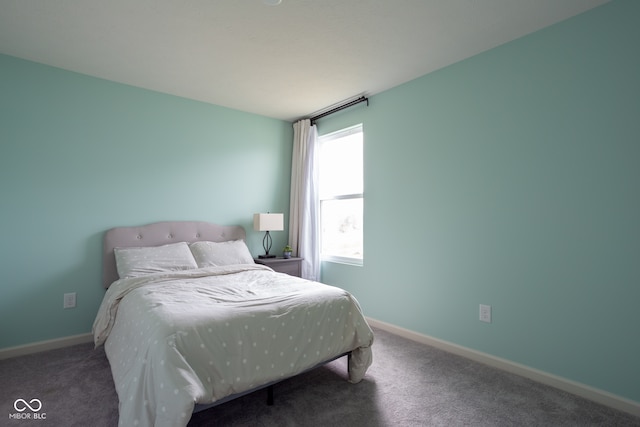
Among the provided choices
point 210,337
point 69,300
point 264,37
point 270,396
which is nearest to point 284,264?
point 270,396

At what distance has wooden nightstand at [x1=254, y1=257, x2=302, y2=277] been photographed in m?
3.71

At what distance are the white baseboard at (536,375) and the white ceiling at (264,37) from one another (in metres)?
2.45

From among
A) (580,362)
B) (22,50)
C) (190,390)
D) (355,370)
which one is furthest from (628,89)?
(22,50)

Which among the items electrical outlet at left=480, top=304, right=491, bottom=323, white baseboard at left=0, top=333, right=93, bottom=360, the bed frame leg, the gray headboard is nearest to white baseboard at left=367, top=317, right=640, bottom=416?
electrical outlet at left=480, top=304, right=491, bottom=323

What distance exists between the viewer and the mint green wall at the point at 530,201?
196cm

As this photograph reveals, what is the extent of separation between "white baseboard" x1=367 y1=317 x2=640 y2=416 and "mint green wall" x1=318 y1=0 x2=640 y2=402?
5cm

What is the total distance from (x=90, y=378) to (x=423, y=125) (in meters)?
3.39

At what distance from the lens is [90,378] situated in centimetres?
224

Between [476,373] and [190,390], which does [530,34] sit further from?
[190,390]

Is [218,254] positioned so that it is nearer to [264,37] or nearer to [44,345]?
[44,345]

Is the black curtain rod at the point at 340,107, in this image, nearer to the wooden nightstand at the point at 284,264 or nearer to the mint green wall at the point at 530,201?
the mint green wall at the point at 530,201

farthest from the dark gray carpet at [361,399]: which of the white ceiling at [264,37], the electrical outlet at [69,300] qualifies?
the white ceiling at [264,37]

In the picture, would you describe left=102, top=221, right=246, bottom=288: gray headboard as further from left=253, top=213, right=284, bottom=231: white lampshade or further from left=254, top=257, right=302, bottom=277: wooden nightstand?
left=254, top=257, right=302, bottom=277: wooden nightstand

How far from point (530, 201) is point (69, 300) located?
3.95m
